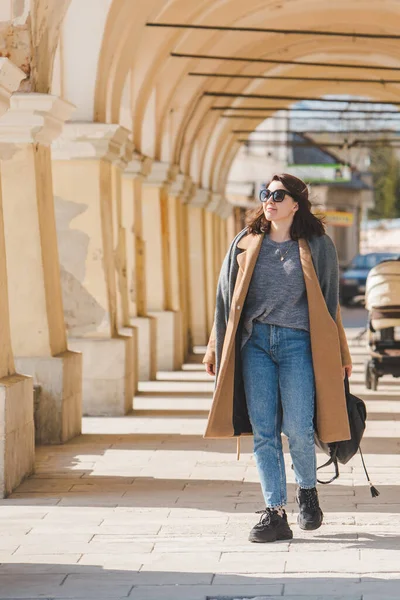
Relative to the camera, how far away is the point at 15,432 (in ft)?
30.1

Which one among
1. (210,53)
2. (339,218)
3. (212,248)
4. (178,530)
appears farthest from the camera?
(339,218)

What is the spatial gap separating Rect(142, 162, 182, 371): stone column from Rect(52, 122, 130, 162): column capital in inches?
253

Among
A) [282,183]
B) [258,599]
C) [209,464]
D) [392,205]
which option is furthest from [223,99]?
[392,205]

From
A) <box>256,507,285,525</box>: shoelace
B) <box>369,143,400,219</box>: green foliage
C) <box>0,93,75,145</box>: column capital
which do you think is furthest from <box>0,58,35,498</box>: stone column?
<box>369,143,400,219</box>: green foliage

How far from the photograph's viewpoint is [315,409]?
7180 mm

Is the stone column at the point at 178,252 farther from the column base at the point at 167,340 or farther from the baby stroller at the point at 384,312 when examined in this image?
the baby stroller at the point at 384,312

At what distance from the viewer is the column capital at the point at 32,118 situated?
1075 centimetres

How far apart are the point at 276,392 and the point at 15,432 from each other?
2.58 m

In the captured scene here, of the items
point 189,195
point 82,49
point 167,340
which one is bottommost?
point 167,340

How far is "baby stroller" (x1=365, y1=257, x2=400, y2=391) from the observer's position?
15492 mm

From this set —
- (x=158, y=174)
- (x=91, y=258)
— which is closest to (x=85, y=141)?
(x=91, y=258)

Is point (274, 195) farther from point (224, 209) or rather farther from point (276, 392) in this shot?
point (224, 209)

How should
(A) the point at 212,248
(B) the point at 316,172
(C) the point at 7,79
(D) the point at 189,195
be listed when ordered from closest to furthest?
(C) the point at 7,79
(D) the point at 189,195
(A) the point at 212,248
(B) the point at 316,172

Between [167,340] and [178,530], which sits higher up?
[178,530]
